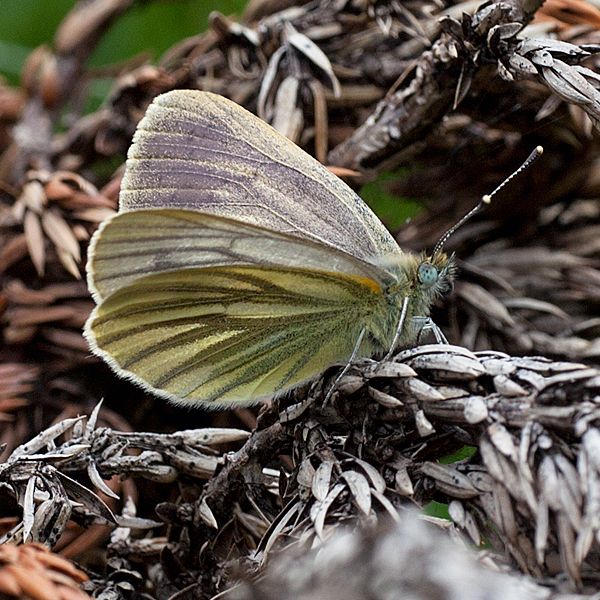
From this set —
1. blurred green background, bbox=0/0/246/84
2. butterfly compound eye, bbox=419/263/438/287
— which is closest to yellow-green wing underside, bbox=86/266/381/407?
butterfly compound eye, bbox=419/263/438/287

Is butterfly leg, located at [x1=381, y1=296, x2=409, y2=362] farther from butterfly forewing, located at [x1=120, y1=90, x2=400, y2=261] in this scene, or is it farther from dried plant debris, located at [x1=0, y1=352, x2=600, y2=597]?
dried plant debris, located at [x1=0, y1=352, x2=600, y2=597]

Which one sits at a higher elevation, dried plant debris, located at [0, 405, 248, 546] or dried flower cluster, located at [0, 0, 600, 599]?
dried flower cluster, located at [0, 0, 600, 599]

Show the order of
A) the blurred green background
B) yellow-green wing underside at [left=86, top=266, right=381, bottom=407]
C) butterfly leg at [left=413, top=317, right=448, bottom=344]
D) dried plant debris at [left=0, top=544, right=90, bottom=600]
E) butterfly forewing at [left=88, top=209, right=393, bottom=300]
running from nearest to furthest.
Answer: dried plant debris at [left=0, top=544, right=90, bottom=600] < butterfly forewing at [left=88, top=209, right=393, bottom=300] < yellow-green wing underside at [left=86, top=266, right=381, bottom=407] < butterfly leg at [left=413, top=317, right=448, bottom=344] < the blurred green background

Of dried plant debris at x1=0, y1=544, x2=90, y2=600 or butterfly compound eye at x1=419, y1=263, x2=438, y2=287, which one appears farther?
butterfly compound eye at x1=419, y1=263, x2=438, y2=287

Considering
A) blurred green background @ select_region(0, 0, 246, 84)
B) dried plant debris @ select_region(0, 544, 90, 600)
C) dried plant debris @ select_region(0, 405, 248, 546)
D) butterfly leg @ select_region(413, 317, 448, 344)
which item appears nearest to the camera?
dried plant debris @ select_region(0, 544, 90, 600)

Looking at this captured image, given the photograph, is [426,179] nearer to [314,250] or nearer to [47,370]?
[314,250]

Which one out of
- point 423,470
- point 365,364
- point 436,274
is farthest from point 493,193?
point 423,470

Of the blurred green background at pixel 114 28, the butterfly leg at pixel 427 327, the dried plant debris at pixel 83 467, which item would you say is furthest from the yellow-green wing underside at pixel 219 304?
the blurred green background at pixel 114 28

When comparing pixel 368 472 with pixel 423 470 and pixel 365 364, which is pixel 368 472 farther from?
pixel 365 364
